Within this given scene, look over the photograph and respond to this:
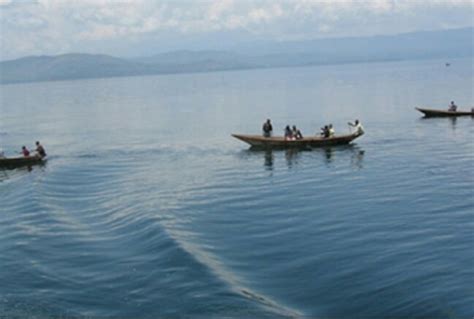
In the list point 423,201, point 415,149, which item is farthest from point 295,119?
point 423,201

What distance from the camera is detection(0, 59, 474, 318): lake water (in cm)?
2377

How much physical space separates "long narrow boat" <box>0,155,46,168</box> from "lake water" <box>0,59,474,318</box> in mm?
1813

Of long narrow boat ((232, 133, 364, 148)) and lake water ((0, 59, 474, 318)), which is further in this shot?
long narrow boat ((232, 133, 364, 148))

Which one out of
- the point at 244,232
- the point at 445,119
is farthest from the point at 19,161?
the point at 445,119

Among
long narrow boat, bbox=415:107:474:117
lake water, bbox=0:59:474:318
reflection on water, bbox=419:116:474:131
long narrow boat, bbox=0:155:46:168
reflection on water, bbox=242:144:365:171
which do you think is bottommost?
lake water, bbox=0:59:474:318

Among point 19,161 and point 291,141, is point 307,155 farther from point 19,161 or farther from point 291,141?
point 19,161

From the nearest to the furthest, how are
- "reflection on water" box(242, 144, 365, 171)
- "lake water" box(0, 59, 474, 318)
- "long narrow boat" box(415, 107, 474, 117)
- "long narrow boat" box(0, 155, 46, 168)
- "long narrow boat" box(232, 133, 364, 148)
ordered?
"lake water" box(0, 59, 474, 318), "reflection on water" box(242, 144, 365, 171), "long narrow boat" box(0, 155, 46, 168), "long narrow boat" box(232, 133, 364, 148), "long narrow boat" box(415, 107, 474, 117)

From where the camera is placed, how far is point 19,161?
2243 inches

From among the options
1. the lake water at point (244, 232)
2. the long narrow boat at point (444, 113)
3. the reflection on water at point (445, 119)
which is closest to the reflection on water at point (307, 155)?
the lake water at point (244, 232)

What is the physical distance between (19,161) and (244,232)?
31.3 metres

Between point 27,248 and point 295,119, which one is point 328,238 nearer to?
point 27,248

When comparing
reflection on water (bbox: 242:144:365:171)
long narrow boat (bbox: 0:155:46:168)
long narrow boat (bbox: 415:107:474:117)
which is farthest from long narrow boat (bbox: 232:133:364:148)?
long narrow boat (bbox: 415:107:474:117)

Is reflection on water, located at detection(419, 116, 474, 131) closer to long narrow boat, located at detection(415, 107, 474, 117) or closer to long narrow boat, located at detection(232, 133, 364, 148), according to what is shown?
long narrow boat, located at detection(415, 107, 474, 117)

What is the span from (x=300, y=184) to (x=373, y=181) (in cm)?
492
